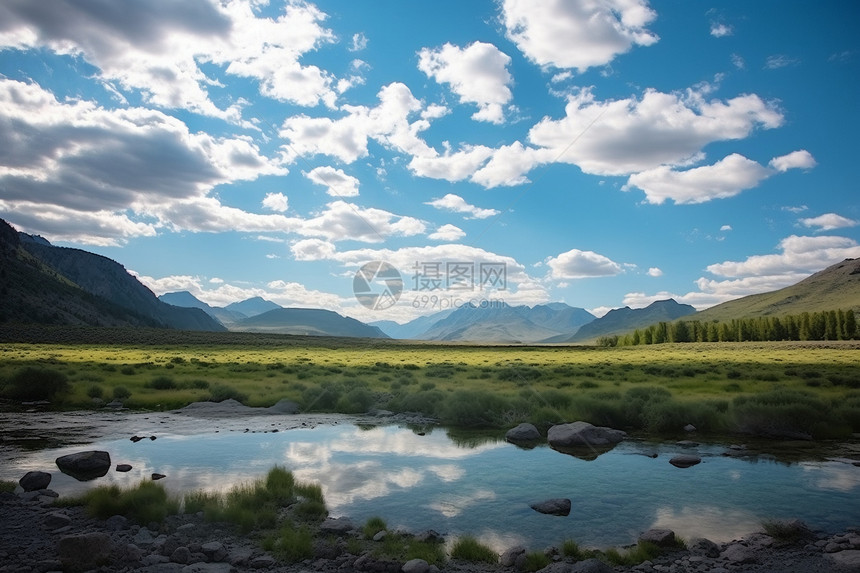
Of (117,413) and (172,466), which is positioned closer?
(172,466)

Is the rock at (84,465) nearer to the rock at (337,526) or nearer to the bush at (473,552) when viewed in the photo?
the rock at (337,526)

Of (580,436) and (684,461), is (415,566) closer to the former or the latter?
(684,461)

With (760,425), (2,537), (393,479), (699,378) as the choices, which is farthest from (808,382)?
(2,537)

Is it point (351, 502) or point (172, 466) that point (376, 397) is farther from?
point (351, 502)

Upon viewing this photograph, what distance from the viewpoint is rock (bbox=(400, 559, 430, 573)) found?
30.0 ft

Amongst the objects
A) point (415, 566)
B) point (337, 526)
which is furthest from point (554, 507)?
point (337, 526)

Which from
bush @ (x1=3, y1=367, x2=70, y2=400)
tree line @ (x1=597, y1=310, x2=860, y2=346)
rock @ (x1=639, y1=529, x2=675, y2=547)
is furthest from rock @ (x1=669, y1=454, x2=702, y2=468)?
tree line @ (x1=597, y1=310, x2=860, y2=346)

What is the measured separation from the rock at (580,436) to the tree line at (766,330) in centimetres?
15110

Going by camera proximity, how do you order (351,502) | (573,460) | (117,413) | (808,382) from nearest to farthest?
(351,502)
(573,460)
(117,413)
(808,382)

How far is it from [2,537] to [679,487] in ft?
53.9

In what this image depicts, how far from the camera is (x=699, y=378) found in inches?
1698

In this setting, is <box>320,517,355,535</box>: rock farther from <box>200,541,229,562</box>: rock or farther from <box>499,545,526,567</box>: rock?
<box>499,545,526,567</box>: rock

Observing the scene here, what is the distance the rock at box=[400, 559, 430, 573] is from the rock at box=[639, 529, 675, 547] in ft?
15.5

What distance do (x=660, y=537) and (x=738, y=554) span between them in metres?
1.39
